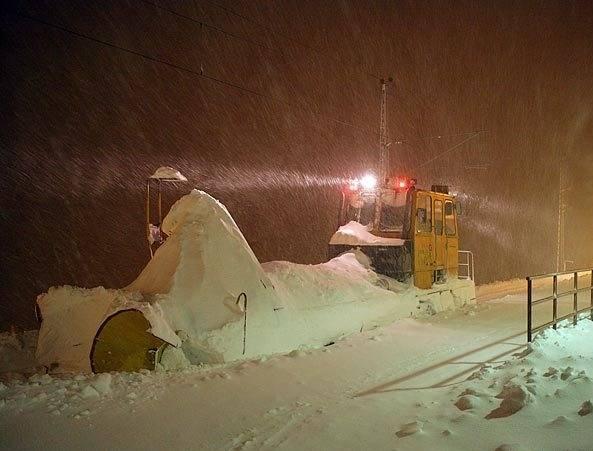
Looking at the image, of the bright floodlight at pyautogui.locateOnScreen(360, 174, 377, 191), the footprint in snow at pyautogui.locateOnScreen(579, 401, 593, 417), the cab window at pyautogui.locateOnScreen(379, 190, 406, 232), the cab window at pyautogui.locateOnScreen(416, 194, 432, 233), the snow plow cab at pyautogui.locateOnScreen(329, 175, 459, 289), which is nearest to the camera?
the footprint in snow at pyautogui.locateOnScreen(579, 401, 593, 417)

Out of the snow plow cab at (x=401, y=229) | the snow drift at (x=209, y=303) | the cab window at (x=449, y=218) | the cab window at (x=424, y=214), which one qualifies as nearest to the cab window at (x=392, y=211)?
the snow plow cab at (x=401, y=229)

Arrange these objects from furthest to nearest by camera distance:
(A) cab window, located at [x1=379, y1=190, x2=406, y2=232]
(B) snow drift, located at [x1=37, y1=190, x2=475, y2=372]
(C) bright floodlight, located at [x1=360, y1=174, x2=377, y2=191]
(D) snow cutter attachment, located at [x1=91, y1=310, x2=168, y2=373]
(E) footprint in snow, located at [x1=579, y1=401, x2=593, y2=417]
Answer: (C) bright floodlight, located at [x1=360, y1=174, x2=377, y2=191] → (A) cab window, located at [x1=379, y1=190, x2=406, y2=232] → (B) snow drift, located at [x1=37, y1=190, x2=475, y2=372] → (D) snow cutter attachment, located at [x1=91, y1=310, x2=168, y2=373] → (E) footprint in snow, located at [x1=579, y1=401, x2=593, y2=417]

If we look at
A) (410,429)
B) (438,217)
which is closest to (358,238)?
(438,217)

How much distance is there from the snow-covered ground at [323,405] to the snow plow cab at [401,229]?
3.77m

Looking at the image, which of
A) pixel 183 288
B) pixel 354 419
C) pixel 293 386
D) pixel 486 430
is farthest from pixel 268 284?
pixel 486 430

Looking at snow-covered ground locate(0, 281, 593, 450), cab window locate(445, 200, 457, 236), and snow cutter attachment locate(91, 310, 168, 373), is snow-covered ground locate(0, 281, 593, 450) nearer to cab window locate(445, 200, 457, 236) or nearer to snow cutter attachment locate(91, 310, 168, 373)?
snow cutter attachment locate(91, 310, 168, 373)

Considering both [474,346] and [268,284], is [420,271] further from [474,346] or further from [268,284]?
[268,284]

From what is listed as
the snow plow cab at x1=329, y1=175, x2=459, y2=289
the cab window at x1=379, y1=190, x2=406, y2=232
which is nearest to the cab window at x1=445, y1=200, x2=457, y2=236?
the snow plow cab at x1=329, y1=175, x2=459, y2=289

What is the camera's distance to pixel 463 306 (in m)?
13.2

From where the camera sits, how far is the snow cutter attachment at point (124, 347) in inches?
241

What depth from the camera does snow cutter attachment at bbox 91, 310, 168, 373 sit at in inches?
241

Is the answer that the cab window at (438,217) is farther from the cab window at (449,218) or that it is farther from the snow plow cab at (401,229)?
the cab window at (449,218)

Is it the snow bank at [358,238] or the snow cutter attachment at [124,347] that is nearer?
the snow cutter attachment at [124,347]

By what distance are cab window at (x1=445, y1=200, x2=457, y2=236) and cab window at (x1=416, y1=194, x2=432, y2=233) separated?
3.22 feet
